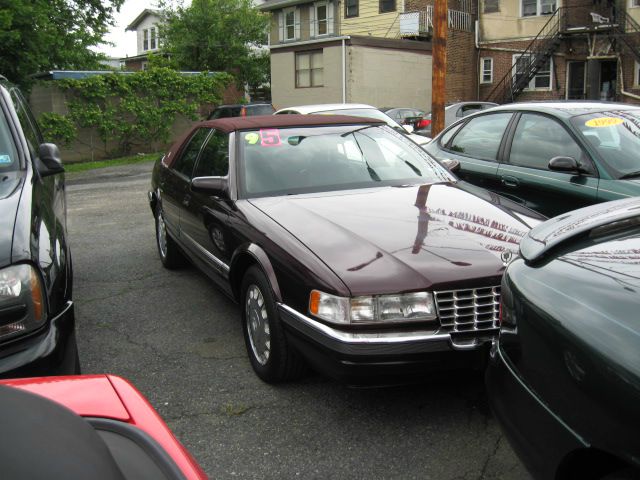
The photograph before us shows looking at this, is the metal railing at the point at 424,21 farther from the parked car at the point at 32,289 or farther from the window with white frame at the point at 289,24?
the parked car at the point at 32,289

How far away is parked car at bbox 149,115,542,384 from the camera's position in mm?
3086

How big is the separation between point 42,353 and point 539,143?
14.2 ft

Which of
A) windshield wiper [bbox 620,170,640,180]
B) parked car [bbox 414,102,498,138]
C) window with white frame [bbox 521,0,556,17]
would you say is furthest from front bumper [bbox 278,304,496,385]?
window with white frame [bbox 521,0,556,17]

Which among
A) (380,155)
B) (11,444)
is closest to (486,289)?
(380,155)

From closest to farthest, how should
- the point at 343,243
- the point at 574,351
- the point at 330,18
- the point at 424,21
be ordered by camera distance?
the point at 574,351, the point at 343,243, the point at 424,21, the point at 330,18

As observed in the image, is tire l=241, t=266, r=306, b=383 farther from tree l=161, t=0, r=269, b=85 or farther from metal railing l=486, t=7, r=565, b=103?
tree l=161, t=0, r=269, b=85

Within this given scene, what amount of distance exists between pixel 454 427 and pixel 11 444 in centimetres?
250

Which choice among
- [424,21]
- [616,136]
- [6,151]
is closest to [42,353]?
[6,151]

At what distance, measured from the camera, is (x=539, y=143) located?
5617 mm

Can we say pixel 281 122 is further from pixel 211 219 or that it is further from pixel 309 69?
pixel 309 69

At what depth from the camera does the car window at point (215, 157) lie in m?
4.77

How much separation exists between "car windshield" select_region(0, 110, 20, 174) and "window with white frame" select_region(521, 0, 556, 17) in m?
28.9

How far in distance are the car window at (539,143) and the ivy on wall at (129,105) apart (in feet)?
49.7

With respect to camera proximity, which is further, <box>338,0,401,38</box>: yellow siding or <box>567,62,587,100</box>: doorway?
<box>338,0,401,38</box>: yellow siding
